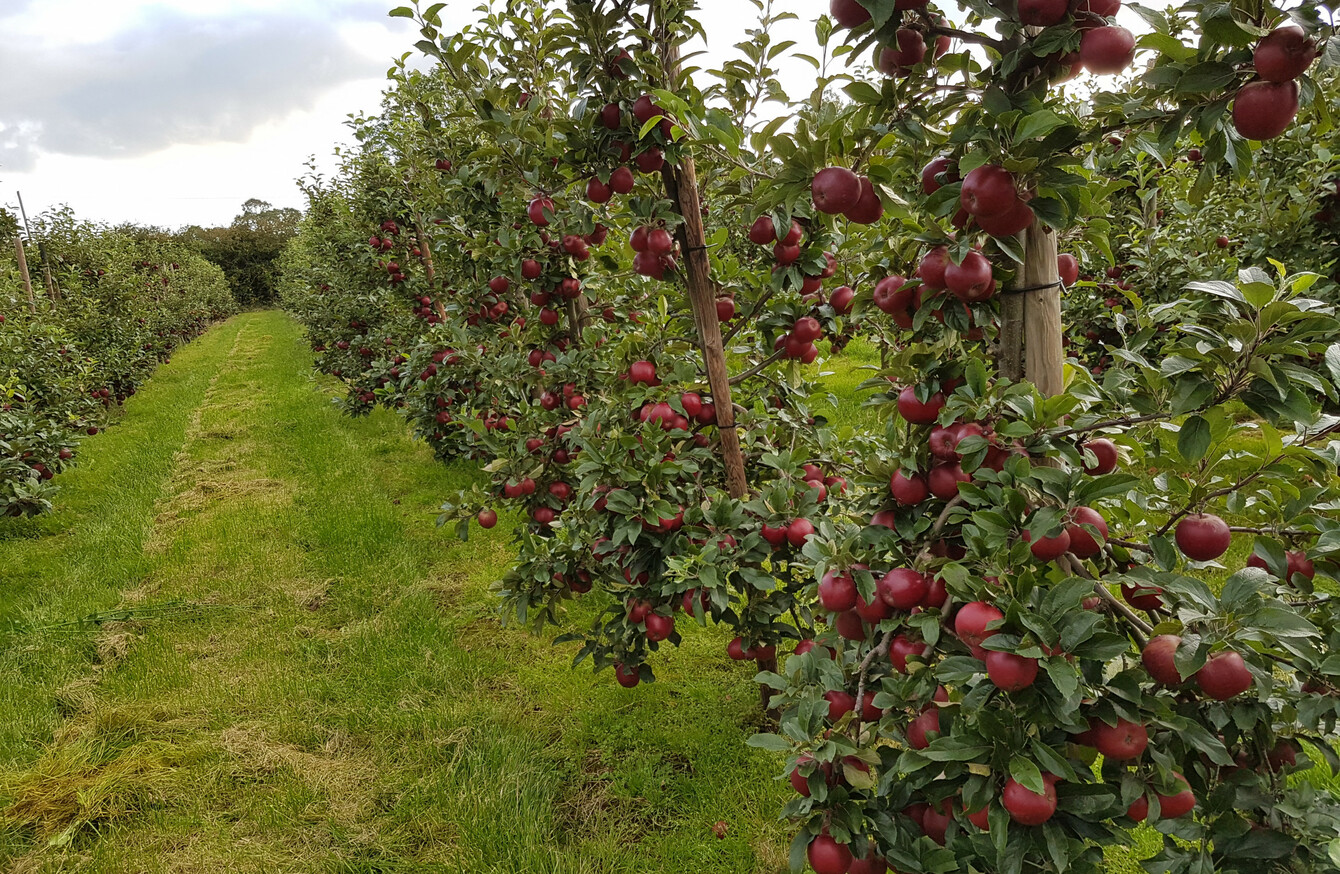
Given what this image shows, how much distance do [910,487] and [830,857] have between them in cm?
74

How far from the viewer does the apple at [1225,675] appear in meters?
1.07

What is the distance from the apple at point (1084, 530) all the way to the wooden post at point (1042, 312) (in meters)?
0.25

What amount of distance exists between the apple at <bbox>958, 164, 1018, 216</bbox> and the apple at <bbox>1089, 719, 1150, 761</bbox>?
862 millimetres

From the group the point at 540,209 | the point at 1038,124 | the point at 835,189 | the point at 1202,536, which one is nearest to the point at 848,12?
the point at 835,189

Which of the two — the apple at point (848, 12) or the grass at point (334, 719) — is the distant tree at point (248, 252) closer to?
the grass at point (334, 719)

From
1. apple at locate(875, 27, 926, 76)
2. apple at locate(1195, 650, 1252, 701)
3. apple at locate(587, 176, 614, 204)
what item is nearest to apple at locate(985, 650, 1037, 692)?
apple at locate(1195, 650, 1252, 701)

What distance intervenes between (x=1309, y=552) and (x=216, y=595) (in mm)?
5926

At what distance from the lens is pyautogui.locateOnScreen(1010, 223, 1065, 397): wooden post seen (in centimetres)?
132

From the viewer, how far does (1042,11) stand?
1.12 m

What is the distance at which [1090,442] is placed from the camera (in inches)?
55.1

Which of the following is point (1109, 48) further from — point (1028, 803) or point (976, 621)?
point (1028, 803)

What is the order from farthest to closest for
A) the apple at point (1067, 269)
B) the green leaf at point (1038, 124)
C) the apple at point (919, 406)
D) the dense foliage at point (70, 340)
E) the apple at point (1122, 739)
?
1. the dense foliage at point (70, 340)
2. the apple at point (1067, 269)
3. the apple at point (919, 406)
4. the apple at point (1122, 739)
5. the green leaf at point (1038, 124)

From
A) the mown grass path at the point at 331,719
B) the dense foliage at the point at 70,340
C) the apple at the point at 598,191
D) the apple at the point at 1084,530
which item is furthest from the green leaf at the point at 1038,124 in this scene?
the dense foliage at the point at 70,340

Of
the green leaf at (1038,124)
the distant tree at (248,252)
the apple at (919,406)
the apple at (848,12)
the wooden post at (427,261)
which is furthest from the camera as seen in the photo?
the distant tree at (248,252)
